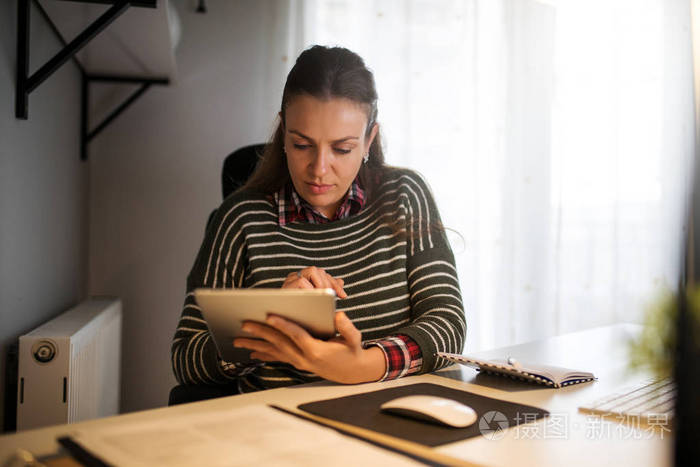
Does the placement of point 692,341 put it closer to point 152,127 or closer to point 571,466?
point 571,466

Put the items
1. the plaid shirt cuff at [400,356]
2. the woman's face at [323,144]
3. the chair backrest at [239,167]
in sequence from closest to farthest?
the plaid shirt cuff at [400,356]
the woman's face at [323,144]
the chair backrest at [239,167]

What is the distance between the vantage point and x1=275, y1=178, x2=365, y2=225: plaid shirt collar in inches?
51.0

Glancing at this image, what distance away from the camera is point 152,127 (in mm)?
2248

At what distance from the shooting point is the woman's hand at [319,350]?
33.5 inches

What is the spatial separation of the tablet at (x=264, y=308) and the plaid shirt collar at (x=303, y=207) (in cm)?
44

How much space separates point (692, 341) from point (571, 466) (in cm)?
26

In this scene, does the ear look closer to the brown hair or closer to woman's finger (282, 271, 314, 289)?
the brown hair

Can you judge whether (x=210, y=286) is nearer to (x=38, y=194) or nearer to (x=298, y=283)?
(x=298, y=283)

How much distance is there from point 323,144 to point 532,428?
68 cm

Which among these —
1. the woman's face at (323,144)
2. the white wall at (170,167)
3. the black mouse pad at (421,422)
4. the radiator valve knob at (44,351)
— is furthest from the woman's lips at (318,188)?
the white wall at (170,167)

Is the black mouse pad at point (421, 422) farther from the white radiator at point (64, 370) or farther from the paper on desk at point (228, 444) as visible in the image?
the white radiator at point (64, 370)

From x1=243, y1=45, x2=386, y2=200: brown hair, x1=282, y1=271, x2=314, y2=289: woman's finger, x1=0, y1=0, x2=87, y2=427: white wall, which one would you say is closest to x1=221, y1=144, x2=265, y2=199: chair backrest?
x1=243, y1=45, x2=386, y2=200: brown hair

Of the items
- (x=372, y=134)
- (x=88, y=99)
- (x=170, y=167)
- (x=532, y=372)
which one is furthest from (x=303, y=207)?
(x=88, y=99)

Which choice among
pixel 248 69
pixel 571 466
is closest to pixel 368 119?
pixel 571 466
